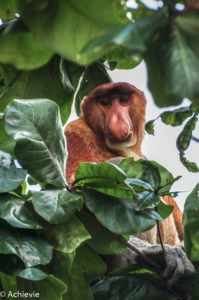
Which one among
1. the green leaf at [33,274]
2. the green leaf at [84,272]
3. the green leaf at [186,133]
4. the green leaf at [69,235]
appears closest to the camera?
the green leaf at [33,274]

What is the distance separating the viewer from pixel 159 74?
0.75m

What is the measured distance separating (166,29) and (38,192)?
88cm

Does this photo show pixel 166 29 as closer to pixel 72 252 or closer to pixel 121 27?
pixel 121 27

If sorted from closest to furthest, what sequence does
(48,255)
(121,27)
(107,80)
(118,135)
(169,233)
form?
(121,27) → (48,255) → (107,80) → (169,233) → (118,135)

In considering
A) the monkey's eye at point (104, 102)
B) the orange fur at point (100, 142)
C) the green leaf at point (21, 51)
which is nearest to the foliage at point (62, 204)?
the green leaf at point (21, 51)

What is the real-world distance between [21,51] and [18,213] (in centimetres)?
80

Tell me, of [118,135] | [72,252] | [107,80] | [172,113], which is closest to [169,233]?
[118,135]

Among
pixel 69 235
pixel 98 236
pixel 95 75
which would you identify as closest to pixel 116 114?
pixel 95 75

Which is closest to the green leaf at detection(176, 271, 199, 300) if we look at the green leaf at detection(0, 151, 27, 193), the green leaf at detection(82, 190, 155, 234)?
the green leaf at detection(82, 190, 155, 234)

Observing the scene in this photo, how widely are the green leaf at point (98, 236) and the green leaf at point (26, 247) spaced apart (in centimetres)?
21

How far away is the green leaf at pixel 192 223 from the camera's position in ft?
5.13

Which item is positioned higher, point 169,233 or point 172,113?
point 172,113

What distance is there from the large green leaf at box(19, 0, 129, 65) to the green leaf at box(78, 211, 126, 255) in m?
1.05

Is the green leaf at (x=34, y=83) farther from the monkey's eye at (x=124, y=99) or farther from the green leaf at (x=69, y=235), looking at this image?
the monkey's eye at (x=124, y=99)
